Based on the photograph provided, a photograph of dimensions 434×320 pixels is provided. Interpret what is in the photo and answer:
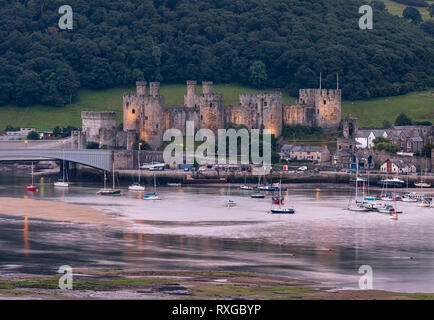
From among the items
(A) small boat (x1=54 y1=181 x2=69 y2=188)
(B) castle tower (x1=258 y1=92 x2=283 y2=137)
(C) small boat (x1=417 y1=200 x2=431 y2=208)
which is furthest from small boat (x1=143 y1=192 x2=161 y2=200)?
(B) castle tower (x1=258 y1=92 x2=283 y2=137)

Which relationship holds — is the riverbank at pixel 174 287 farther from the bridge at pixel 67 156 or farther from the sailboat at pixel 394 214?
the bridge at pixel 67 156

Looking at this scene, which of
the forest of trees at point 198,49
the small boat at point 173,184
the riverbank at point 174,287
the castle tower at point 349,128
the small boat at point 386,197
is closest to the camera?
the riverbank at point 174,287

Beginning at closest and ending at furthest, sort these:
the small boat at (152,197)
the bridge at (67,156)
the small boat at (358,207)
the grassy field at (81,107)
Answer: the small boat at (358,207), the small boat at (152,197), the bridge at (67,156), the grassy field at (81,107)

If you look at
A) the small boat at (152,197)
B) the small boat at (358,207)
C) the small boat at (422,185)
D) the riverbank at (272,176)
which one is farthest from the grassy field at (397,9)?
the small boat at (358,207)

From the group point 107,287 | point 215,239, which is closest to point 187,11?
point 215,239

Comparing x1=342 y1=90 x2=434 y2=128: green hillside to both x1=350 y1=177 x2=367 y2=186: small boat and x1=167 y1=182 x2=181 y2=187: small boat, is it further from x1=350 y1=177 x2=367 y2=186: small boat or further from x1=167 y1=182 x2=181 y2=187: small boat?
x1=167 y1=182 x2=181 y2=187: small boat
